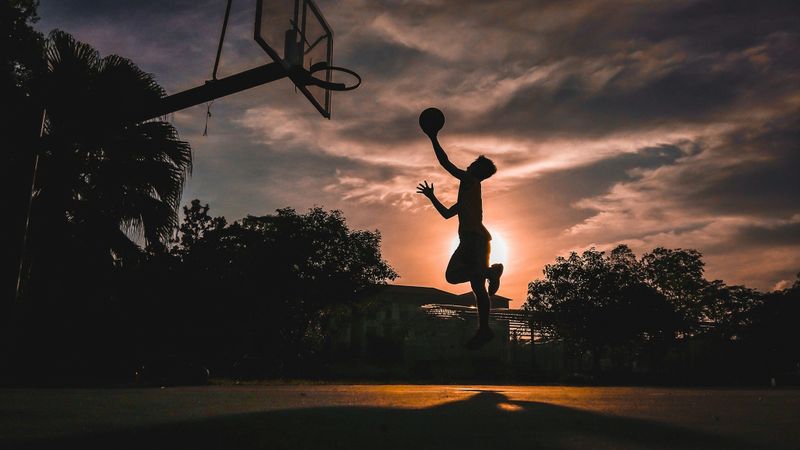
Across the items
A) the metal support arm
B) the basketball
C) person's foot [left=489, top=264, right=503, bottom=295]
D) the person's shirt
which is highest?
the metal support arm

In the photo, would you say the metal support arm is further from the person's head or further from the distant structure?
the distant structure

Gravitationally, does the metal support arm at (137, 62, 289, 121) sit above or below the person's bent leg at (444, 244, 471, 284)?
above

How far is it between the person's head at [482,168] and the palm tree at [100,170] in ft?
24.6

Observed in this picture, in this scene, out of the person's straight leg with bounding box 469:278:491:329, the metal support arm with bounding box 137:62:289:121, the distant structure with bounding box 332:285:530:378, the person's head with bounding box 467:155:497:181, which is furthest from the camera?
the distant structure with bounding box 332:285:530:378

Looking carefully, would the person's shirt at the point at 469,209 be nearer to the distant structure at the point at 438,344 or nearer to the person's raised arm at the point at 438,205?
the person's raised arm at the point at 438,205

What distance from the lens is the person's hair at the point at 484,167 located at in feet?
21.6

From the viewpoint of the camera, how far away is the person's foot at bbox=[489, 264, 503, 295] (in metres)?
6.46

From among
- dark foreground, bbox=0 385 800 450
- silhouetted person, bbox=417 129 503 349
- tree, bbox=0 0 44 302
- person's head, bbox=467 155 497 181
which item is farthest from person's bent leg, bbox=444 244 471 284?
tree, bbox=0 0 44 302

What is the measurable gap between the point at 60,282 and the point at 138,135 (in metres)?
3.47

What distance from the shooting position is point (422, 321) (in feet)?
116

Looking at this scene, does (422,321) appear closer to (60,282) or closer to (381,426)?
(60,282)

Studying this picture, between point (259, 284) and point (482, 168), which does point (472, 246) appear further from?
point (259, 284)

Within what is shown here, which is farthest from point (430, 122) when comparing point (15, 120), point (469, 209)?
point (15, 120)

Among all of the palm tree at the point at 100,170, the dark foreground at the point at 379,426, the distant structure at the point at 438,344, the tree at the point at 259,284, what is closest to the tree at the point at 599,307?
the distant structure at the point at 438,344
